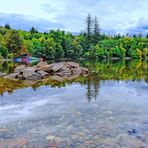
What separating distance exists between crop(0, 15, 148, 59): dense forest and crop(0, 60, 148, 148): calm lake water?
51.8 metres

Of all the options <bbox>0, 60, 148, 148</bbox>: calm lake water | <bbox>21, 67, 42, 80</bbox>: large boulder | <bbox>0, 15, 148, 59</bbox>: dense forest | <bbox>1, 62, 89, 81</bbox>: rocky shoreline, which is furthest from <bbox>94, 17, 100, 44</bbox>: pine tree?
<bbox>0, 60, 148, 148</bbox>: calm lake water

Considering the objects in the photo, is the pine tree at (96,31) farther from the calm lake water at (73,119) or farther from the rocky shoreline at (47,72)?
the calm lake water at (73,119)

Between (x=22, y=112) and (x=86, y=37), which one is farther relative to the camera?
(x=86, y=37)

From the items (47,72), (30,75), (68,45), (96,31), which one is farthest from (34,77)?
(96,31)

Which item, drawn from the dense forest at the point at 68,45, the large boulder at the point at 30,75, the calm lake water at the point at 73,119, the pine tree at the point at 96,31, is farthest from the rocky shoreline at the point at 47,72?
the pine tree at the point at 96,31

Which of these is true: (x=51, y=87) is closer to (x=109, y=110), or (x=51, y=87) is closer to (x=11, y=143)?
(x=109, y=110)

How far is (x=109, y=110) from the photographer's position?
14195mm

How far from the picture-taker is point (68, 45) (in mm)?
82500

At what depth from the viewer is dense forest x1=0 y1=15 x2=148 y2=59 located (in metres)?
69.7

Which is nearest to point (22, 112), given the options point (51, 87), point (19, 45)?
point (51, 87)

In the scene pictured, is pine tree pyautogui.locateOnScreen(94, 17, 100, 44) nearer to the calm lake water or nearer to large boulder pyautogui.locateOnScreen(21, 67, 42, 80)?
large boulder pyautogui.locateOnScreen(21, 67, 42, 80)

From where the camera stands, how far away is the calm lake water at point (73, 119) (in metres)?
9.73

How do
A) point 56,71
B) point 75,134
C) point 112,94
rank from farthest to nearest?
1. point 56,71
2. point 112,94
3. point 75,134

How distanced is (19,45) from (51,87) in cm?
4760
